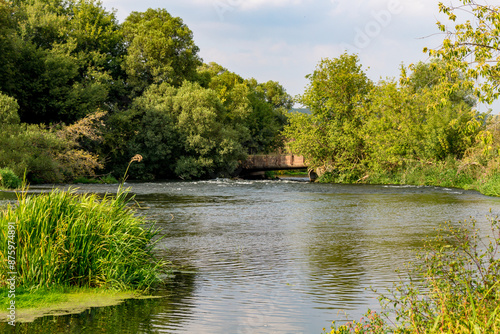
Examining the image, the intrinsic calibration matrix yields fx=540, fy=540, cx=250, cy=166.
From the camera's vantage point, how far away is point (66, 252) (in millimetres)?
7895

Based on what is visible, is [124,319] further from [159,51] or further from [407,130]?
[159,51]

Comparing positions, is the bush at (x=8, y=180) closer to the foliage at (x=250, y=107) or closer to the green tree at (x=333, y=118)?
the green tree at (x=333, y=118)

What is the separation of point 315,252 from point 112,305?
5.77 m

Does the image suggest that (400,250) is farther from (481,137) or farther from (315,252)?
(481,137)

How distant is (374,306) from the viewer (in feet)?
24.3

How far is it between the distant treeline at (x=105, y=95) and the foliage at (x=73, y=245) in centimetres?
2772

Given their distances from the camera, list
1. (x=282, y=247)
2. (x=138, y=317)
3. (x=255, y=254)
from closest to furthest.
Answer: (x=138, y=317) → (x=255, y=254) → (x=282, y=247)

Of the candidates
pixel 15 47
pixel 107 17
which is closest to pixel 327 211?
pixel 15 47

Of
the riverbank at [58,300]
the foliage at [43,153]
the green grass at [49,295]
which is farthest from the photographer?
the foliage at [43,153]

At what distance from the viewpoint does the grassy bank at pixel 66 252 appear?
7.69 meters

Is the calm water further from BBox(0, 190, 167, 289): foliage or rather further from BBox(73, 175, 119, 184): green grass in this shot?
BBox(73, 175, 119, 184): green grass

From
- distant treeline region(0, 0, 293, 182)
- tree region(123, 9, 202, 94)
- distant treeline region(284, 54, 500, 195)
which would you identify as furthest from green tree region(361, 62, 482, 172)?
tree region(123, 9, 202, 94)

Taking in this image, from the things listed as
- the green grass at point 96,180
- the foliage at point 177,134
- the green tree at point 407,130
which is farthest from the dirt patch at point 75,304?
the foliage at point 177,134

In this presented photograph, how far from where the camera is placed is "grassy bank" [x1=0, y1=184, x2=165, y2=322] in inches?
303
